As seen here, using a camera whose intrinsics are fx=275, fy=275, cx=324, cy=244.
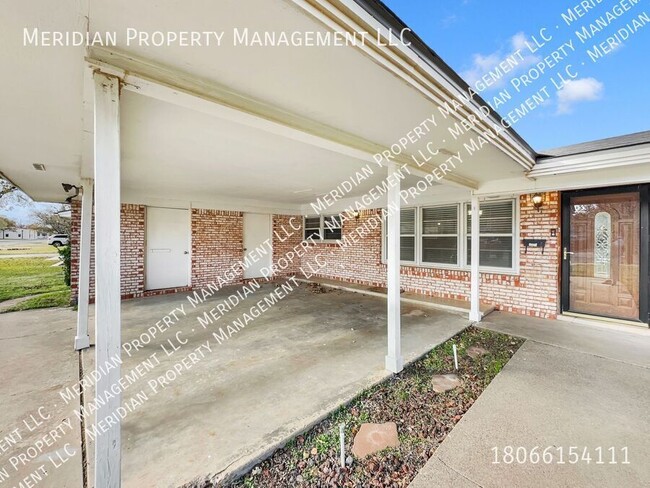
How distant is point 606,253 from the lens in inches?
171

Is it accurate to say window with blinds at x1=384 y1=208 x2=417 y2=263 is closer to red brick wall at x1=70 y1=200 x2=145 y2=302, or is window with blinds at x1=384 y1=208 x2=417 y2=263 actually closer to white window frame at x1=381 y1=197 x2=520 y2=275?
white window frame at x1=381 y1=197 x2=520 y2=275

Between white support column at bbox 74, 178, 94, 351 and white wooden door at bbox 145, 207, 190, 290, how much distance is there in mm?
2914

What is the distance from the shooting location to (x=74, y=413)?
2393 millimetres

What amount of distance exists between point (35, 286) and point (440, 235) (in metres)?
11.7

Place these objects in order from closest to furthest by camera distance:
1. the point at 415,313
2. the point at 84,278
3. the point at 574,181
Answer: the point at 84,278
the point at 574,181
the point at 415,313

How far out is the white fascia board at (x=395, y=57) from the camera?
4.09ft

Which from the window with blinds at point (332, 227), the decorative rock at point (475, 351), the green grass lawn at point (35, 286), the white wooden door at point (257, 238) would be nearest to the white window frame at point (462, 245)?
the window with blinds at point (332, 227)

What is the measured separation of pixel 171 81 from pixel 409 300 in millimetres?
5622

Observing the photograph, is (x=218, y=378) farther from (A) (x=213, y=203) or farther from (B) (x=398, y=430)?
(A) (x=213, y=203)

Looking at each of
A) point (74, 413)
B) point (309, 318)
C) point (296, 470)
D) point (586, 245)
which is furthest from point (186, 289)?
point (586, 245)

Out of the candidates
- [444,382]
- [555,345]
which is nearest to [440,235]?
[555,345]

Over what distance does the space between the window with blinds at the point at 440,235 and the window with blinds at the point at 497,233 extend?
1.87 feet

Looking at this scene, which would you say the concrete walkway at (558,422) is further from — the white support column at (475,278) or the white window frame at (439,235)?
the white window frame at (439,235)

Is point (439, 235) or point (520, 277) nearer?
point (520, 277)
